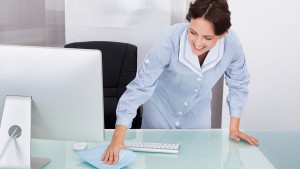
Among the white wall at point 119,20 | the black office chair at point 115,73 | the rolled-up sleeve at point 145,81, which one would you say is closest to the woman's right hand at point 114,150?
the rolled-up sleeve at point 145,81

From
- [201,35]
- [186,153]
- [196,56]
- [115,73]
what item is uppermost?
[201,35]

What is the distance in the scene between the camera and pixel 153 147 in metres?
1.69

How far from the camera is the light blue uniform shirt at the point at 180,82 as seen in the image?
70.4 inches

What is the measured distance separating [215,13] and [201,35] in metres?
0.10

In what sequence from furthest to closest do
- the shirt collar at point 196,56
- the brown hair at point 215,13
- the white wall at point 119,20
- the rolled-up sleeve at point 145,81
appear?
the white wall at point 119,20 < the shirt collar at point 196,56 < the rolled-up sleeve at point 145,81 < the brown hair at point 215,13

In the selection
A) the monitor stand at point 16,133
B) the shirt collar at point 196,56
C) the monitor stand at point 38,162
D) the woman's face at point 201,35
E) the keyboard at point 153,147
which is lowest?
the monitor stand at point 38,162

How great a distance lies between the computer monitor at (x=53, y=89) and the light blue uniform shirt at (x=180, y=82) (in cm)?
32

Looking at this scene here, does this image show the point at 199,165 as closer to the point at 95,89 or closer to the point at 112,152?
the point at 112,152

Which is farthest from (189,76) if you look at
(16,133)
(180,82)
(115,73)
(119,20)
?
(119,20)

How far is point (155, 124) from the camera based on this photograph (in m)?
2.15

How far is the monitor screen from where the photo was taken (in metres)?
1.31

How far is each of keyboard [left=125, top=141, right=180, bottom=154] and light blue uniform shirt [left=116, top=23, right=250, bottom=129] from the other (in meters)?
0.09

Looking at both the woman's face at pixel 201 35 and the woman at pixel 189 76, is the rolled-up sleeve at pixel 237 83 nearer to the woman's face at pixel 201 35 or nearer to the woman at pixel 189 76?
the woman at pixel 189 76

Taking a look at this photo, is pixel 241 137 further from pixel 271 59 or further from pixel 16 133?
pixel 271 59
